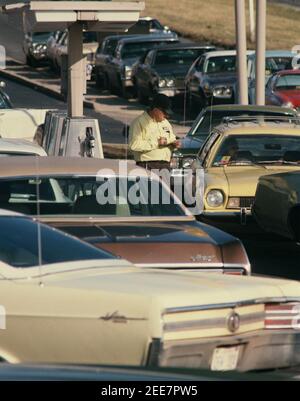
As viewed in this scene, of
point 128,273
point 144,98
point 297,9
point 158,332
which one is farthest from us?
point 297,9

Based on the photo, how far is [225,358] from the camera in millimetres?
7094

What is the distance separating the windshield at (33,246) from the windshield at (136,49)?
98.4 ft

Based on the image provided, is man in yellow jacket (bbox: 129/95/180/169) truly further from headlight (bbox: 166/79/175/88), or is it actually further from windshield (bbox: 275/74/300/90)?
headlight (bbox: 166/79/175/88)

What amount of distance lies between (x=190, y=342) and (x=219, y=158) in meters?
8.93

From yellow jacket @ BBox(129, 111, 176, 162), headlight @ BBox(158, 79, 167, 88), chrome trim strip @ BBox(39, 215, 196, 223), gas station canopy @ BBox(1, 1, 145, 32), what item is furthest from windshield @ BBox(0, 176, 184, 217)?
headlight @ BBox(158, 79, 167, 88)

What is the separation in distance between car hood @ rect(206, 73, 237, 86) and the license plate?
933 inches

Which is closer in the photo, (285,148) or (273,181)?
(273,181)

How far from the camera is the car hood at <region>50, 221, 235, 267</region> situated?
9.18 metres

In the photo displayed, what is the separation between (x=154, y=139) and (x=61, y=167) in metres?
4.59
